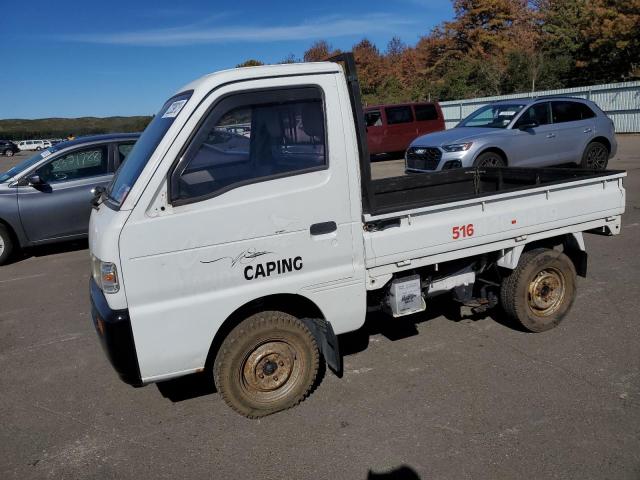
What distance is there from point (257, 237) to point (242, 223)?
5.1 inches

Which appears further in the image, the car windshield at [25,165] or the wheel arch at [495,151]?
the wheel arch at [495,151]

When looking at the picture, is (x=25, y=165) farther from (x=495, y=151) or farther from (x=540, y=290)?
(x=495, y=151)

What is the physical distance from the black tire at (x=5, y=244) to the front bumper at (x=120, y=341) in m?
5.86

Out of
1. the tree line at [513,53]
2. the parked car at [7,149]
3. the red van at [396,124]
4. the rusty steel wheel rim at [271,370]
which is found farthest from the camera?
the parked car at [7,149]

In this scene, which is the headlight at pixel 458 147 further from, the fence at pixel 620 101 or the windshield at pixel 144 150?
the fence at pixel 620 101

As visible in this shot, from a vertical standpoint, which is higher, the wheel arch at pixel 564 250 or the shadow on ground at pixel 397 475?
the wheel arch at pixel 564 250

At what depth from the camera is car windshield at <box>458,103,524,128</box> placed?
1102 centimetres

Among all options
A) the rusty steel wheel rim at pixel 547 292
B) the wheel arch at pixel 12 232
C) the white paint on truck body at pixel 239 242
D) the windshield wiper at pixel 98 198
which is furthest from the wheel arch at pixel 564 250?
the wheel arch at pixel 12 232

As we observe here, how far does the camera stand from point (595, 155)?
38.9ft

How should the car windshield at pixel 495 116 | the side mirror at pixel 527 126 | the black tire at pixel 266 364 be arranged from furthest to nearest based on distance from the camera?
the car windshield at pixel 495 116 → the side mirror at pixel 527 126 → the black tire at pixel 266 364

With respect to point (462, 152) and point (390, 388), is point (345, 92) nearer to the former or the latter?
point (390, 388)

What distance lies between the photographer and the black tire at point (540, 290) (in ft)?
14.6

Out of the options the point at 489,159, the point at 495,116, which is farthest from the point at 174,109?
the point at 495,116

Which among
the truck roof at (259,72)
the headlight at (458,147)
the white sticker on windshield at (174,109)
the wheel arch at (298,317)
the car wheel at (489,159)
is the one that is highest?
the truck roof at (259,72)
